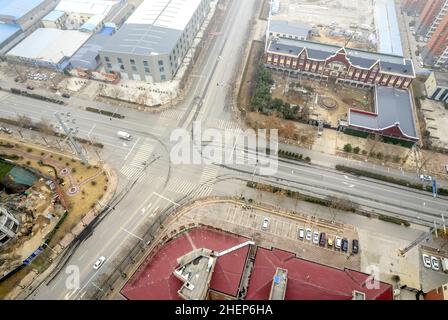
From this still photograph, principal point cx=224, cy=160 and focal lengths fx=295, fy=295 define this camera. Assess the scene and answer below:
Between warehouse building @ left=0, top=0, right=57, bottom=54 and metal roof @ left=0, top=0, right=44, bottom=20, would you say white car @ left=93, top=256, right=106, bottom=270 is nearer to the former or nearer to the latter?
warehouse building @ left=0, top=0, right=57, bottom=54

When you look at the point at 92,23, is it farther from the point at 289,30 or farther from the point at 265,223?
the point at 265,223

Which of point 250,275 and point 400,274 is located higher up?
point 250,275

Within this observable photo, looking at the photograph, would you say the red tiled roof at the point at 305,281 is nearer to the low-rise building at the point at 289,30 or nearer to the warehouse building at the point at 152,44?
the warehouse building at the point at 152,44

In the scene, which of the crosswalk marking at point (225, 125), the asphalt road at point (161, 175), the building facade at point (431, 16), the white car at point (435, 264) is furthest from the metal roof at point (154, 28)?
the building facade at point (431, 16)

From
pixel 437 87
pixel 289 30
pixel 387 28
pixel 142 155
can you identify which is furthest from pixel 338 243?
pixel 387 28

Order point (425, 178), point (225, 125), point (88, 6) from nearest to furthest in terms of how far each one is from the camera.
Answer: point (425, 178), point (225, 125), point (88, 6)

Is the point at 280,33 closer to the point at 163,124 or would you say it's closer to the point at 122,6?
the point at 163,124
